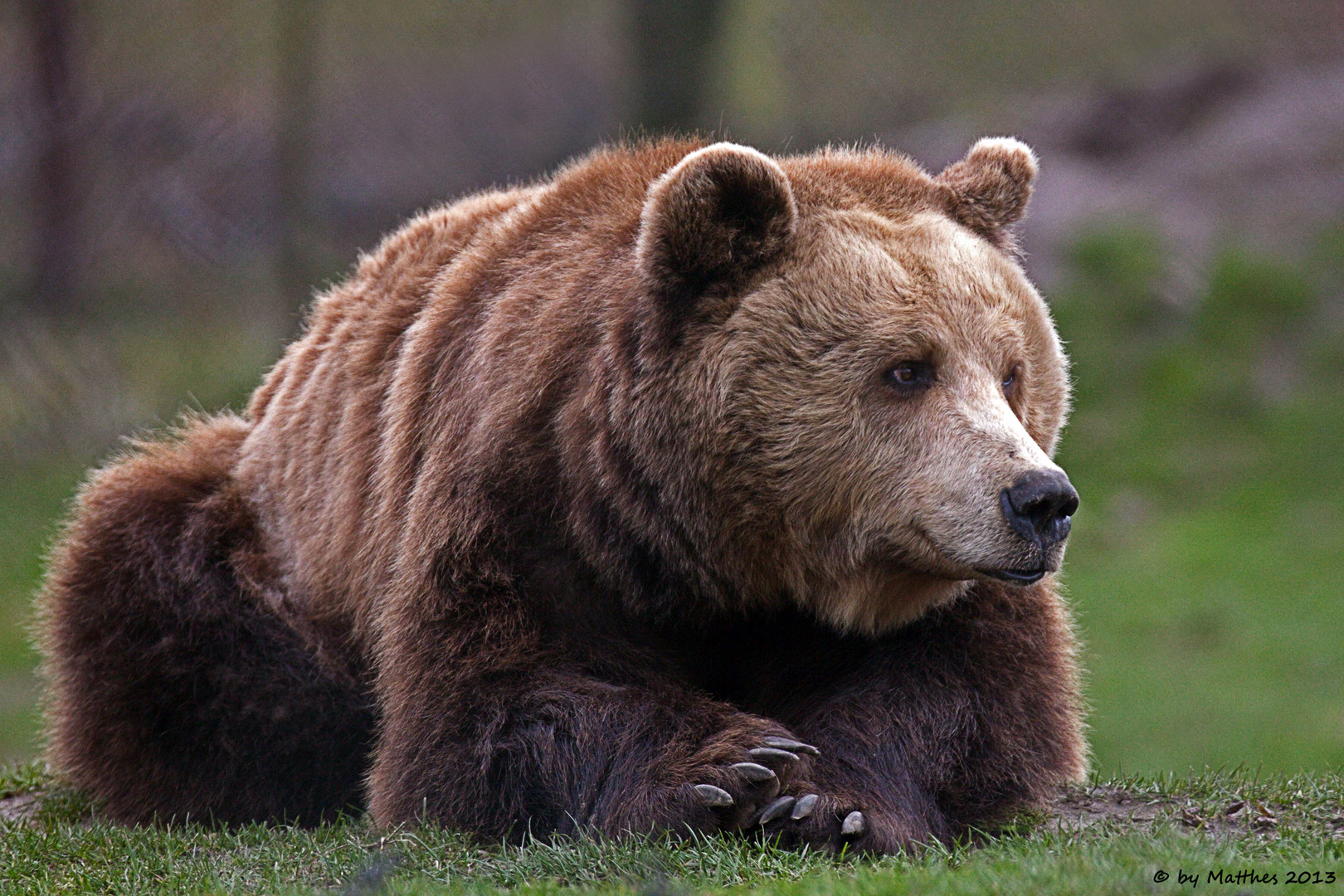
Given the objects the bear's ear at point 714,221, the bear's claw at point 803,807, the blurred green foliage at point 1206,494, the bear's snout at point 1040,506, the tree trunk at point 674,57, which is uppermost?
the tree trunk at point 674,57

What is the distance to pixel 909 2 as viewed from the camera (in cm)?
1650

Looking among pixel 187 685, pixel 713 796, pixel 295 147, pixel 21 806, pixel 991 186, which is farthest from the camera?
pixel 295 147

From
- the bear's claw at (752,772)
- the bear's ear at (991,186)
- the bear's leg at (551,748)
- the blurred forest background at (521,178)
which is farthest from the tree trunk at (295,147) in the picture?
the bear's claw at (752,772)

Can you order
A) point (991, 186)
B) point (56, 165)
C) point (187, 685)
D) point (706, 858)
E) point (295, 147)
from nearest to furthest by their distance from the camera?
point (706, 858)
point (991, 186)
point (187, 685)
point (295, 147)
point (56, 165)

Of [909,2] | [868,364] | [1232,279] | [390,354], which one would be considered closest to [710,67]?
[909,2]

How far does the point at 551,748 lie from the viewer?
4.67 meters

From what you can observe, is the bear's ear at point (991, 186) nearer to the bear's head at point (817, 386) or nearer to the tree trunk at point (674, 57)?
the bear's head at point (817, 386)

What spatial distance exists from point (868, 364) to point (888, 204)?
671 mm

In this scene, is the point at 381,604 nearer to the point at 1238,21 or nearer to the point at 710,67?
the point at 710,67

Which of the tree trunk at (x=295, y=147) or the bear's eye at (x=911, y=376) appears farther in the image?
the tree trunk at (x=295, y=147)

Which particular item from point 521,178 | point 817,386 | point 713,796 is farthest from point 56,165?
point 713,796

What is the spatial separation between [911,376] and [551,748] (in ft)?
4.95

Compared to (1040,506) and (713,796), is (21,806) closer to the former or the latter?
(713,796)

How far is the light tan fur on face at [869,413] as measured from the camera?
15.2 feet
